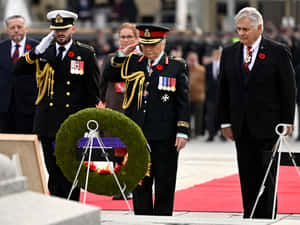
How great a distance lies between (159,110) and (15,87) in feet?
7.84

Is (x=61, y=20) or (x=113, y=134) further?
(x=61, y=20)

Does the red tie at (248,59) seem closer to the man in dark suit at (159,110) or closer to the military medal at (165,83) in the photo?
the man in dark suit at (159,110)

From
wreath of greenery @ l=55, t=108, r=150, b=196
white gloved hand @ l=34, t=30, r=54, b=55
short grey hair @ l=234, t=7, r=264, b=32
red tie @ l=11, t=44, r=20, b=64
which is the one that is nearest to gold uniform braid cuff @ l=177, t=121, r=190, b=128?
wreath of greenery @ l=55, t=108, r=150, b=196

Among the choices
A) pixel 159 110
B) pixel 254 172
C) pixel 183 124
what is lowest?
pixel 254 172

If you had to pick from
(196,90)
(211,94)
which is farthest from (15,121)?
(196,90)

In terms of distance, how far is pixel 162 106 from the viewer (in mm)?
7293

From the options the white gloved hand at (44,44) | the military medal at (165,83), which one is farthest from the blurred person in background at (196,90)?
the military medal at (165,83)

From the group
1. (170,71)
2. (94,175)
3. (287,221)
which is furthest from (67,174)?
(287,221)

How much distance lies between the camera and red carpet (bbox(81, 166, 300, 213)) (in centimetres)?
848

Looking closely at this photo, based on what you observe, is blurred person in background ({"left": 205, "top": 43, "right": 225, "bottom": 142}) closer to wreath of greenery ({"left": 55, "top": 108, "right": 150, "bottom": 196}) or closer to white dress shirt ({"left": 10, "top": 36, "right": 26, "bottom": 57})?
white dress shirt ({"left": 10, "top": 36, "right": 26, "bottom": 57})

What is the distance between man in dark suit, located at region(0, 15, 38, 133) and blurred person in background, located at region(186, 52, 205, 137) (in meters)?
9.71

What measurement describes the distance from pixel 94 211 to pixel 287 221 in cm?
294

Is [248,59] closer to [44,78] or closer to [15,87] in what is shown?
[44,78]

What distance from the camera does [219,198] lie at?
30.2ft
